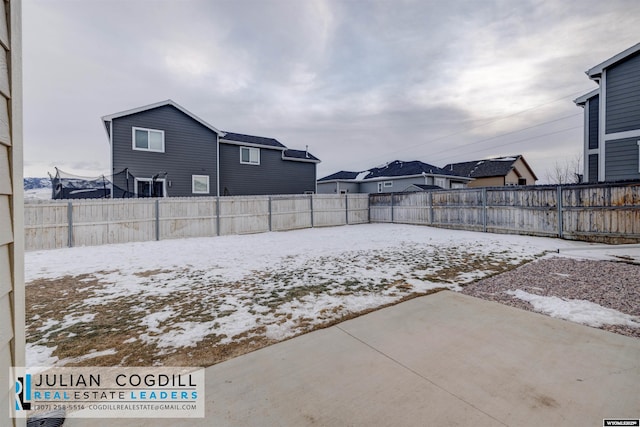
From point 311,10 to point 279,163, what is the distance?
10371mm

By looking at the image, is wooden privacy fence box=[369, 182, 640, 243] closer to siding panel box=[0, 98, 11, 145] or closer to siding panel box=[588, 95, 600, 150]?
siding panel box=[588, 95, 600, 150]

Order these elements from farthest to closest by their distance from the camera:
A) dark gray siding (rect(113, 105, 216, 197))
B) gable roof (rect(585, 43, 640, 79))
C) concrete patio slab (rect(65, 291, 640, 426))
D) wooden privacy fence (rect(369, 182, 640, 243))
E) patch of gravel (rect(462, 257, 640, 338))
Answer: dark gray siding (rect(113, 105, 216, 197)) < gable roof (rect(585, 43, 640, 79)) < wooden privacy fence (rect(369, 182, 640, 243)) < patch of gravel (rect(462, 257, 640, 338)) < concrete patio slab (rect(65, 291, 640, 426))

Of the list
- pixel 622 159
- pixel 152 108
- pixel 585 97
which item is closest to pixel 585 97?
pixel 585 97

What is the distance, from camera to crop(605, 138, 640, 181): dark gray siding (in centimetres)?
959

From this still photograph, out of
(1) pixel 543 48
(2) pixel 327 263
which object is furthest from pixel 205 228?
(1) pixel 543 48

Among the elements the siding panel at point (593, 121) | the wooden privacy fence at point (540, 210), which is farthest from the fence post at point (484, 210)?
the siding panel at point (593, 121)

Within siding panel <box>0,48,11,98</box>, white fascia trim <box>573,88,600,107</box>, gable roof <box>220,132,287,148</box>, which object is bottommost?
siding panel <box>0,48,11,98</box>

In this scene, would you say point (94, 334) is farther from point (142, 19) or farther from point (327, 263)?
point (142, 19)

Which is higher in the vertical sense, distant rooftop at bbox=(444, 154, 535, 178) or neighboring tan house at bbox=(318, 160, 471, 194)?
distant rooftop at bbox=(444, 154, 535, 178)

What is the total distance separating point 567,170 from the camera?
3022 cm

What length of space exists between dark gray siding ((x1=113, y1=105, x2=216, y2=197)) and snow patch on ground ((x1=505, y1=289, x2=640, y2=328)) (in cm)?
1510

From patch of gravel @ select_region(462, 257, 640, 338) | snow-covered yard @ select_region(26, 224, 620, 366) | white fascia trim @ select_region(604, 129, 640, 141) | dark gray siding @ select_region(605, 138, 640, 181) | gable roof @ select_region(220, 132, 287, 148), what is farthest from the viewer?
gable roof @ select_region(220, 132, 287, 148)

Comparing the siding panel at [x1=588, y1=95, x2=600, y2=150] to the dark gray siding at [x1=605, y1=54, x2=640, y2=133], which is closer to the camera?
the dark gray siding at [x1=605, y1=54, x2=640, y2=133]

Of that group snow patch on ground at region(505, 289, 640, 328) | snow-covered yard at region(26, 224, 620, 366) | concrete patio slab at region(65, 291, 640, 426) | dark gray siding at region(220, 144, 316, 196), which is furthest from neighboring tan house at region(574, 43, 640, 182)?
dark gray siding at region(220, 144, 316, 196)
